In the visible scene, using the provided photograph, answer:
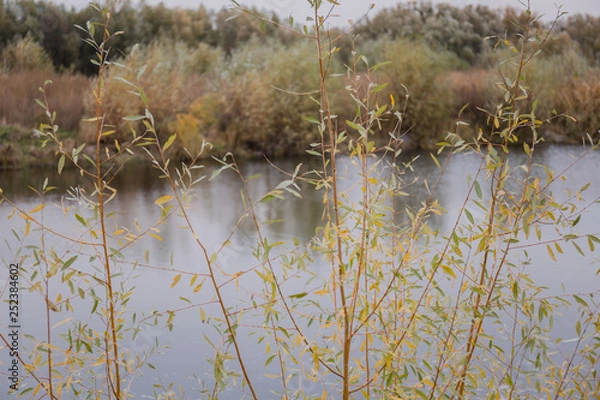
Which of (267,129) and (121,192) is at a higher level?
(267,129)

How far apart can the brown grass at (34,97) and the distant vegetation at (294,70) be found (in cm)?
6

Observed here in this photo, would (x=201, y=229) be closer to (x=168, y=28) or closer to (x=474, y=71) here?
(x=168, y=28)

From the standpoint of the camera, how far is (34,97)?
2.69 meters

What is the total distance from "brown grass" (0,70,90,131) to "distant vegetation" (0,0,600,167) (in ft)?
0.21

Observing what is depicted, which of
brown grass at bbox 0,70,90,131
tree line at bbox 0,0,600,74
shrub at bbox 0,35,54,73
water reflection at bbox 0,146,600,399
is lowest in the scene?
water reflection at bbox 0,146,600,399

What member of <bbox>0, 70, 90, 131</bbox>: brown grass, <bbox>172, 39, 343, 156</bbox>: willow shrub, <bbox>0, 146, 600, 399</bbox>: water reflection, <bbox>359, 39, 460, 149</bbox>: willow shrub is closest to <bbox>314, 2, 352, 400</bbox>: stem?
<bbox>0, 146, 600, 399</bbox>: water reflection

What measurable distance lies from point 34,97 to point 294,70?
43.5 inches

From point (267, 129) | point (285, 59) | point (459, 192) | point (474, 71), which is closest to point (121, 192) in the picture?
point (267, 129)

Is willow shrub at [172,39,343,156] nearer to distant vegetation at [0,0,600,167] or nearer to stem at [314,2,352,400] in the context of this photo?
distant vegetation at [0,0,600,167]

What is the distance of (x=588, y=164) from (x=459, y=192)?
23.2 inches

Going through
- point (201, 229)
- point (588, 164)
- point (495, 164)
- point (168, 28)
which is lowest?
point (201, 229)

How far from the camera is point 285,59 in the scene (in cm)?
322

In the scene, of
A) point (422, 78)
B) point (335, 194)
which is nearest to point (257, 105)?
point (422, 78)

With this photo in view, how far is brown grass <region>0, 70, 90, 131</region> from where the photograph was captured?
8.80 feet
